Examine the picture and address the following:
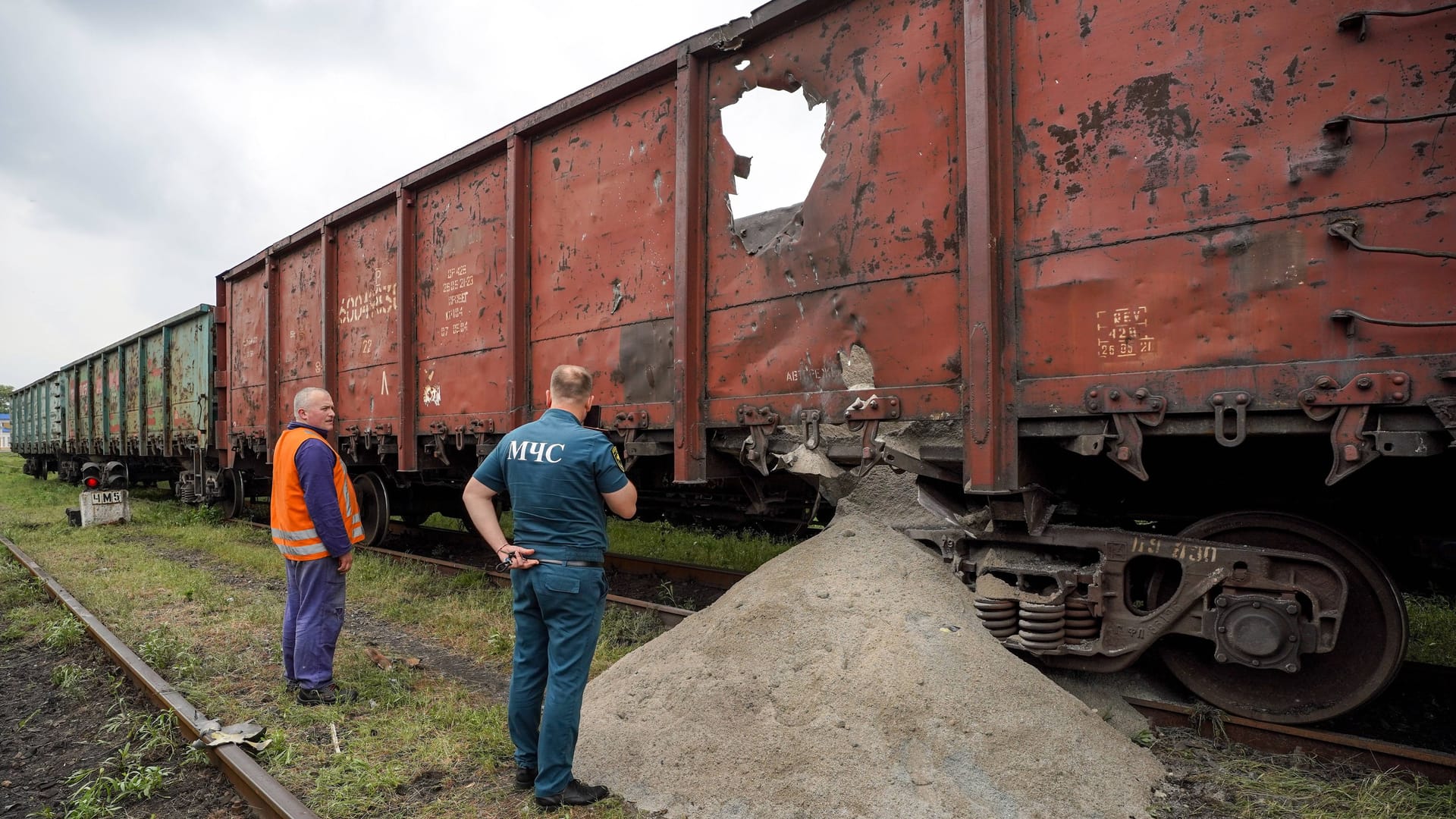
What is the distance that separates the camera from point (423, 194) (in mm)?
7758

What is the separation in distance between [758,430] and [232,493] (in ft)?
39.9

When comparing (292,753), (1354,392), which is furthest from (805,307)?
(292,753)

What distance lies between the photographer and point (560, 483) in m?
3.12

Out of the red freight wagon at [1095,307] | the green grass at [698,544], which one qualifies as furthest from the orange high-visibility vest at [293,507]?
the green grass at [698,544]

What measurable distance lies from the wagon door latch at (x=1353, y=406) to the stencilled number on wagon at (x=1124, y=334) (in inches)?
23.5

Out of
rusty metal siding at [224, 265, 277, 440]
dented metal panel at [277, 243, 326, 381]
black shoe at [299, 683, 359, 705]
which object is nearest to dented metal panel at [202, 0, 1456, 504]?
black shoe at [299, 683, 359, 705]

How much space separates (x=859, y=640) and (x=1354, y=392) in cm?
219

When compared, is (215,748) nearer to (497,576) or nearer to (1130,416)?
(497,576)

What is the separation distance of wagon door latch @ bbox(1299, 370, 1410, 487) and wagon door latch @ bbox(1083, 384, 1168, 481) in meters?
0.51

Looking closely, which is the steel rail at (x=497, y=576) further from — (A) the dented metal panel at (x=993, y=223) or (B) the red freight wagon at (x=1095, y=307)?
(A) the dented metal panel at (x=993, y=223)

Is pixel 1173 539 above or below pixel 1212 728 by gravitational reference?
above

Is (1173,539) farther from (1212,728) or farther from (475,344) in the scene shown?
(475,344)

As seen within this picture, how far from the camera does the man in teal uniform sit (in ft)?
10.2

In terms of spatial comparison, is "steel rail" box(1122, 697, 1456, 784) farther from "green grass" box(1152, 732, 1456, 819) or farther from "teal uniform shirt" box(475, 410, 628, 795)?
"teal uniform shirt" box(475, 410, 628, 795)
